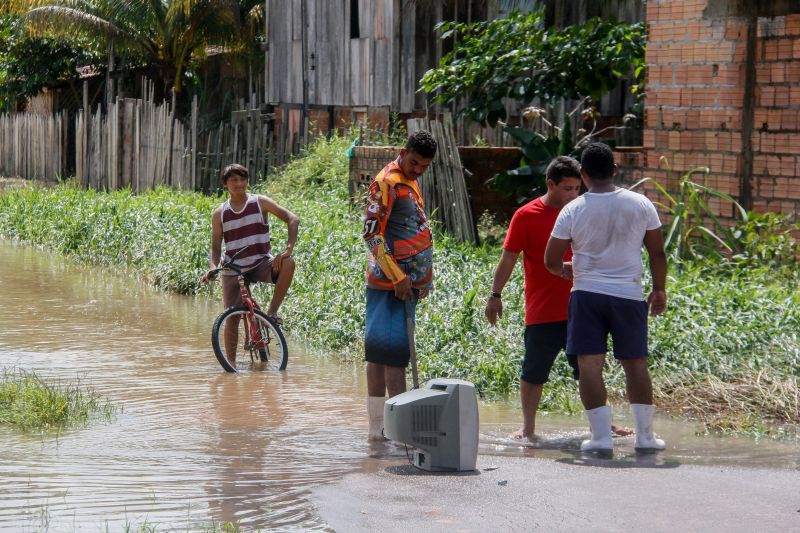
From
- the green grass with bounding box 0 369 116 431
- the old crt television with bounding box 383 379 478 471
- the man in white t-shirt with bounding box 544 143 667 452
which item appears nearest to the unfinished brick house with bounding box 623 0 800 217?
the man in white t-shirt with bounding box 544 143 667 452

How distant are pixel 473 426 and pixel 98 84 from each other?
25.1 meters

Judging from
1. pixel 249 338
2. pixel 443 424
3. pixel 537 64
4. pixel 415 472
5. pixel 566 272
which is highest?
pixel 537 64

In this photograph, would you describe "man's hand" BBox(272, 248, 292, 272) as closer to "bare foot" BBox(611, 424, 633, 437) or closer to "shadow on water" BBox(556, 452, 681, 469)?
"bare foot" BBox(611, 424, 633, 437)

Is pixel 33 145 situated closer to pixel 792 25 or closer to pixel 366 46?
pixel 366 46

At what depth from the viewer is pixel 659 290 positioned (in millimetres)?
6281

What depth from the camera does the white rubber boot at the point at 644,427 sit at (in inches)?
246

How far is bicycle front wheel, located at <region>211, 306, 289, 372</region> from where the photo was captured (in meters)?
9.25

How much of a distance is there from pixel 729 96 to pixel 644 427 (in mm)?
4703

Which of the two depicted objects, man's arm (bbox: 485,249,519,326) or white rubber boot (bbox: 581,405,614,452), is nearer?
white rubber boot (bbox: 581,405,614,452)

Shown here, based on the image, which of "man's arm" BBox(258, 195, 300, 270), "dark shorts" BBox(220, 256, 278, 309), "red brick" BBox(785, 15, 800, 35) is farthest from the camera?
"red brick" BBox(785, 15, 800, 35)

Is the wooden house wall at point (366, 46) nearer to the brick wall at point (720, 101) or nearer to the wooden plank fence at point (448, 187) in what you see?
the wooden plank fence at point (448, 187)

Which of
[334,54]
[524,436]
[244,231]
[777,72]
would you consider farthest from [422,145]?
[334,54]

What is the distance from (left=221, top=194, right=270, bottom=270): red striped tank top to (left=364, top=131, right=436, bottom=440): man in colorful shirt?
9.79ft

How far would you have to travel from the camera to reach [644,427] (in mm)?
6270
